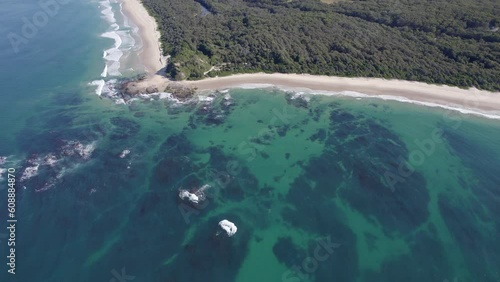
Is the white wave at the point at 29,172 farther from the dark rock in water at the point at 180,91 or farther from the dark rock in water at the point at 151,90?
the dark rock in water at the point at 180,91

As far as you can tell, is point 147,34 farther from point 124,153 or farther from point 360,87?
point 360,87

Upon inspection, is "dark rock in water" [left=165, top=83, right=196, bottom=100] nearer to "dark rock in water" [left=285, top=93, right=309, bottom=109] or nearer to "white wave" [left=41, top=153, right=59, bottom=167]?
"dark rock in water" [left=285, top=93, right=309, bottom=109]

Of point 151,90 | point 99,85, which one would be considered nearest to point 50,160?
point 151,90

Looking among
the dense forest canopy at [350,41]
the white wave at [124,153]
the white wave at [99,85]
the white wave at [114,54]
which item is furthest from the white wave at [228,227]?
the white wave at [114,54]

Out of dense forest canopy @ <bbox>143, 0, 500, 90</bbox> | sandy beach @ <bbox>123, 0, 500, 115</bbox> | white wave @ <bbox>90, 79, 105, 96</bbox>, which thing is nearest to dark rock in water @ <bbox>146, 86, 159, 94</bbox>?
sandy beach @ <bbox>123, 0, 500, 115</bbox>

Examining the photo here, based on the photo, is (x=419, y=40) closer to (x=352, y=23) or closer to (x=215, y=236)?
(x=352, y=23)

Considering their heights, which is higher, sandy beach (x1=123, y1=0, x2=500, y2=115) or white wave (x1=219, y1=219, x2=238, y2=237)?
sandy beach (x1=123, y1=0, x2=500, y2=115)
